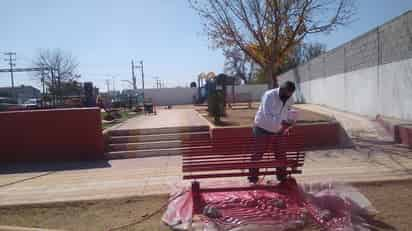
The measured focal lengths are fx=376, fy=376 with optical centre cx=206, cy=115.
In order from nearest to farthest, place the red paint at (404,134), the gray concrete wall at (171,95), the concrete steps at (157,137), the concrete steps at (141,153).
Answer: the red paint at (404,134)
the concrete steps at (141,153)
the concrete steps at (157,137)
the gray concrete wall at (171,95)

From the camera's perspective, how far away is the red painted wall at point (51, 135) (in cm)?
963

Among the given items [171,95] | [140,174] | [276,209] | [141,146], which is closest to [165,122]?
[141,146]

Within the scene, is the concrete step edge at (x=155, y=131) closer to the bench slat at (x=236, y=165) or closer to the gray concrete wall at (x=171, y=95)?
the bench slat at (x=236, y=165)

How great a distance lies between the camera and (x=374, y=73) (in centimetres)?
1411

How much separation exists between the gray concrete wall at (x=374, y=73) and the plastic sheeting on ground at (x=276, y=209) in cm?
767

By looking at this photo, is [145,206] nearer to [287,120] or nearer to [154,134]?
[287,120]

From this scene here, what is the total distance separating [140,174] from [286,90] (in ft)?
11.8

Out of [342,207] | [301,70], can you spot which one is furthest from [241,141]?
[301,70]

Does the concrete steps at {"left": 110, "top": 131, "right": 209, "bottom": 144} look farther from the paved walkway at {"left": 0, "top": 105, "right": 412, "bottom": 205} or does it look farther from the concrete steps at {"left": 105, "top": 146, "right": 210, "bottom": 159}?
the paved walkway at {"left": 0, "top": 105, "right": 412, "bottom": 205}

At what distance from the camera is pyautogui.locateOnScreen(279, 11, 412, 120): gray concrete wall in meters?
11.5

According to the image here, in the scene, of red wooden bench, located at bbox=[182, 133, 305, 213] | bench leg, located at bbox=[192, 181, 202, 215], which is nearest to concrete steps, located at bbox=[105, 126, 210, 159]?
red wooden bench, located at bbox=[182, 133, 305, 213]

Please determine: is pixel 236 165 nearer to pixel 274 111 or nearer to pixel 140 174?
pixel 274 111

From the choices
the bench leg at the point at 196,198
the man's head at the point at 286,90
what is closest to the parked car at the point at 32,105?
the bench leg at the point at 196,198

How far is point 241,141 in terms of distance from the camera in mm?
5277
